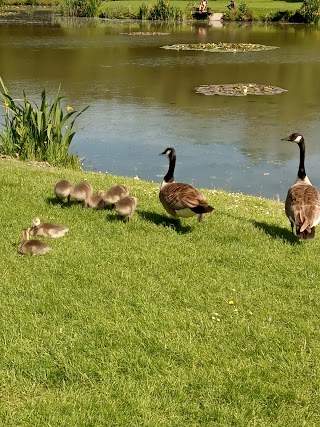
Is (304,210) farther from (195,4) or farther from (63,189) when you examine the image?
(195,4)

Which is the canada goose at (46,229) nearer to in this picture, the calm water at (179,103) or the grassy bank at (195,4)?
the calm water at (179,103)

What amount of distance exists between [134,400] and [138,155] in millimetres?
14829

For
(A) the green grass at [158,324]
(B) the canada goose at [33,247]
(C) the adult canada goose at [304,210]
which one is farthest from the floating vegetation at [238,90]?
(B) the canada goose at [33,247]

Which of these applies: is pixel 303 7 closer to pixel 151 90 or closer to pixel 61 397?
pixel 151 90

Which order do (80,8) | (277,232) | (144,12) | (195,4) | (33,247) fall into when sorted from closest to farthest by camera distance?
(33,247)
(277,232)
(144,12)
(80,8)
(195,4)

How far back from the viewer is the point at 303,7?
7125 cm

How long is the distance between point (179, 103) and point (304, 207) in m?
19.9

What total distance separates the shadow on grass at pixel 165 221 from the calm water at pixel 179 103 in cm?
659

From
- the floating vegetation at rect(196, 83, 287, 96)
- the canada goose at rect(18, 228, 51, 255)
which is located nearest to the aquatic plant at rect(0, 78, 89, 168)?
the canada goose at rect(18, 228, 51, 255)

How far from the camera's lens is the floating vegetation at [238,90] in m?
30.5

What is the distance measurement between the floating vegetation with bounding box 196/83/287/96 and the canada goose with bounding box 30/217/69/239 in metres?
22.3

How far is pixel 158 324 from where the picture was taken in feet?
22.9

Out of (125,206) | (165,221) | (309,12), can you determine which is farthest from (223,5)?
(125,206)

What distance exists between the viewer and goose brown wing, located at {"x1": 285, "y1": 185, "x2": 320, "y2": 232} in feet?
29.3
